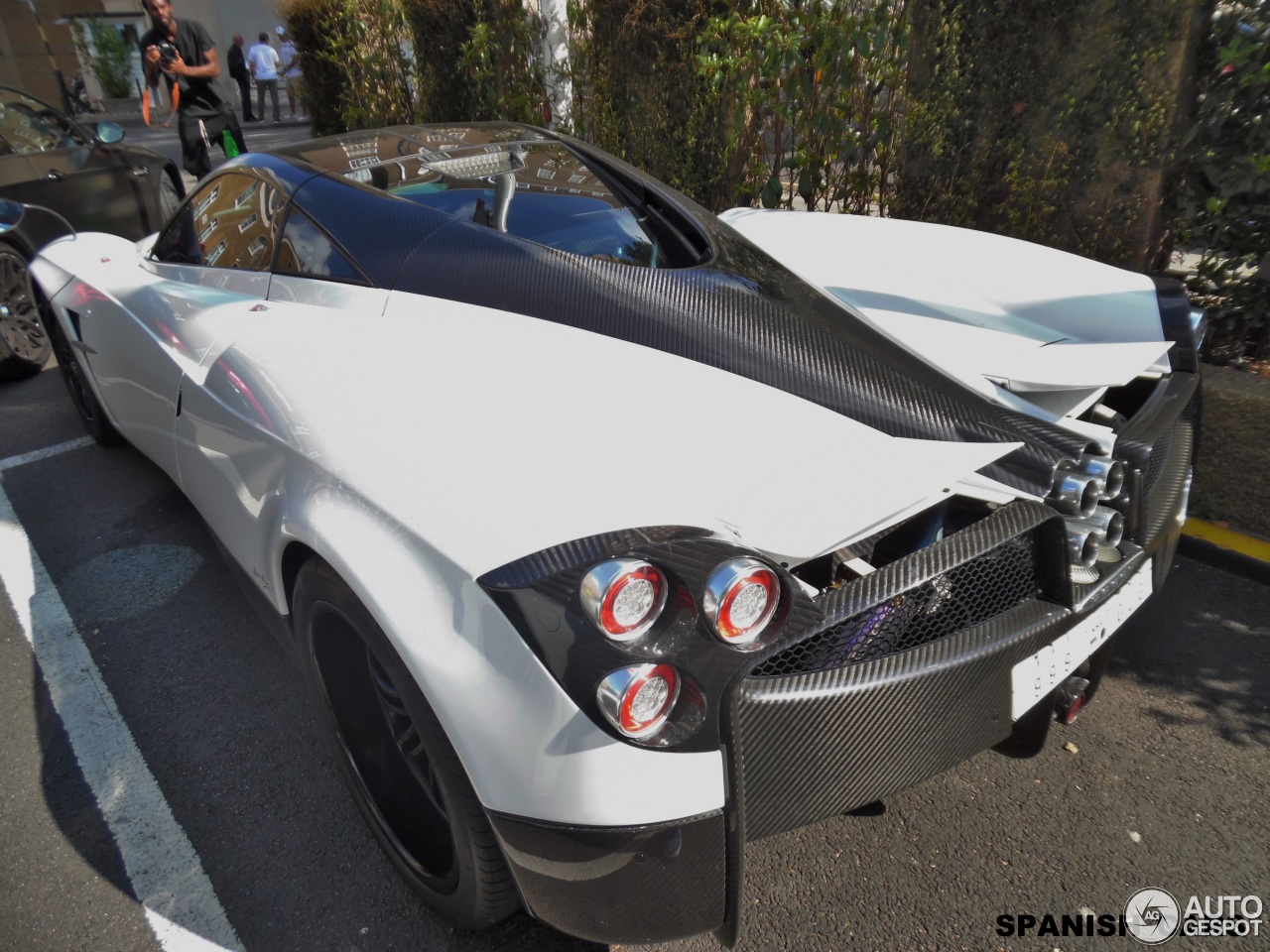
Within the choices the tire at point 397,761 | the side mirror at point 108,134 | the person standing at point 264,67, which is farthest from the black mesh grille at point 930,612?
the person standing at point 264,67

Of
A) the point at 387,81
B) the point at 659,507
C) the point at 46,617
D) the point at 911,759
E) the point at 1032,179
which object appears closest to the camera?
the point at 659,507

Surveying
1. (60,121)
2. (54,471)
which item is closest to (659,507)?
(54,471)

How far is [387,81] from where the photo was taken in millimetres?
A: 8852

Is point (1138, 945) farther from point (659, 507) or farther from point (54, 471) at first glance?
point (54, 471)

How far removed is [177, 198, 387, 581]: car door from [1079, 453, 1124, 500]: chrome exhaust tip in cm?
154

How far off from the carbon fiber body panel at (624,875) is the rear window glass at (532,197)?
4.41 feet

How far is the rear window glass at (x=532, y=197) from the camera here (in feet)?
7.75

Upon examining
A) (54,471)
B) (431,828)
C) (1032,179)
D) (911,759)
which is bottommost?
(54,471)

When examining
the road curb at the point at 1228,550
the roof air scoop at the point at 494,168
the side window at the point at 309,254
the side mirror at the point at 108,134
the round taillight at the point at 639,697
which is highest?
the roof air scoop at the point at 494,168

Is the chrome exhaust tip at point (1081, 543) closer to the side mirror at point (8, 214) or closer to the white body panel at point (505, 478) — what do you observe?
the white body panel at point (505, 478)

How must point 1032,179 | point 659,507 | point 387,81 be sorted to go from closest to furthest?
point 659,507, point 1032,179, point 387,81

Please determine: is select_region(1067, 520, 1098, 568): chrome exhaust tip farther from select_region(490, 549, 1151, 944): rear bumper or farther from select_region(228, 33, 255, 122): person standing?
select_region(228, 33, 255, 122): person standing

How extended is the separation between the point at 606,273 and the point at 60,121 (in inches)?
231

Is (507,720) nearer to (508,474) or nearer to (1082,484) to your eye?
(508,474)
